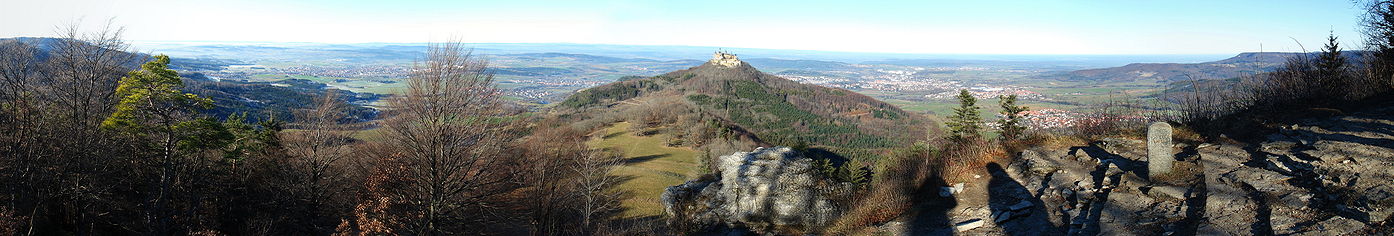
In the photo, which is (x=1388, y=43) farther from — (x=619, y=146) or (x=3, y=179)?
(x=619, y=146)

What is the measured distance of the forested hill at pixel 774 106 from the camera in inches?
2635

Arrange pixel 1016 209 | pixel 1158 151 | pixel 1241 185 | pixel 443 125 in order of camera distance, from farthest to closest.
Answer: pixel 443 125 → pixel 1016 209 → pixel 1158 151 → pixel 1241 185

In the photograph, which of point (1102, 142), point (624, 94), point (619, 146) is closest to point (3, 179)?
point (1102, 142)

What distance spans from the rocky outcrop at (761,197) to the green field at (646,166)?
774cm

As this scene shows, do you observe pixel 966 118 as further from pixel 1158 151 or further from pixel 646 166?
pixel 646 166

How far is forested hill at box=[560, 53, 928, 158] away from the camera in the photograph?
220 feet

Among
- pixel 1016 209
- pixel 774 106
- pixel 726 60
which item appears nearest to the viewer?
pixel 1016 209

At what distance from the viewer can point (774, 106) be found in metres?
86.4

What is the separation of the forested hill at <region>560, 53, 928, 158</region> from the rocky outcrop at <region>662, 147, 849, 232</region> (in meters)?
41.9

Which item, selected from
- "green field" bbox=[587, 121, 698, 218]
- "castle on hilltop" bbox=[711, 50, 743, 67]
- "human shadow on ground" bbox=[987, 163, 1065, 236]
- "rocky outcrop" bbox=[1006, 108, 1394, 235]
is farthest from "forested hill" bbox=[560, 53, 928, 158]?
"human shadow on ground" bbox=[987, 163, 1065, 236]

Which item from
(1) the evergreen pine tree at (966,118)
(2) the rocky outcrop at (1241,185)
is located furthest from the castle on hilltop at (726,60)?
(2) the rocky outcrop at (1241,185)

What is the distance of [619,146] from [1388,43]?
40687 millimetres

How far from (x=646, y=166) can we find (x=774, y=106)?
5201 centimetres

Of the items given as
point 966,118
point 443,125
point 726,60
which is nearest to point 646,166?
point 966,118
